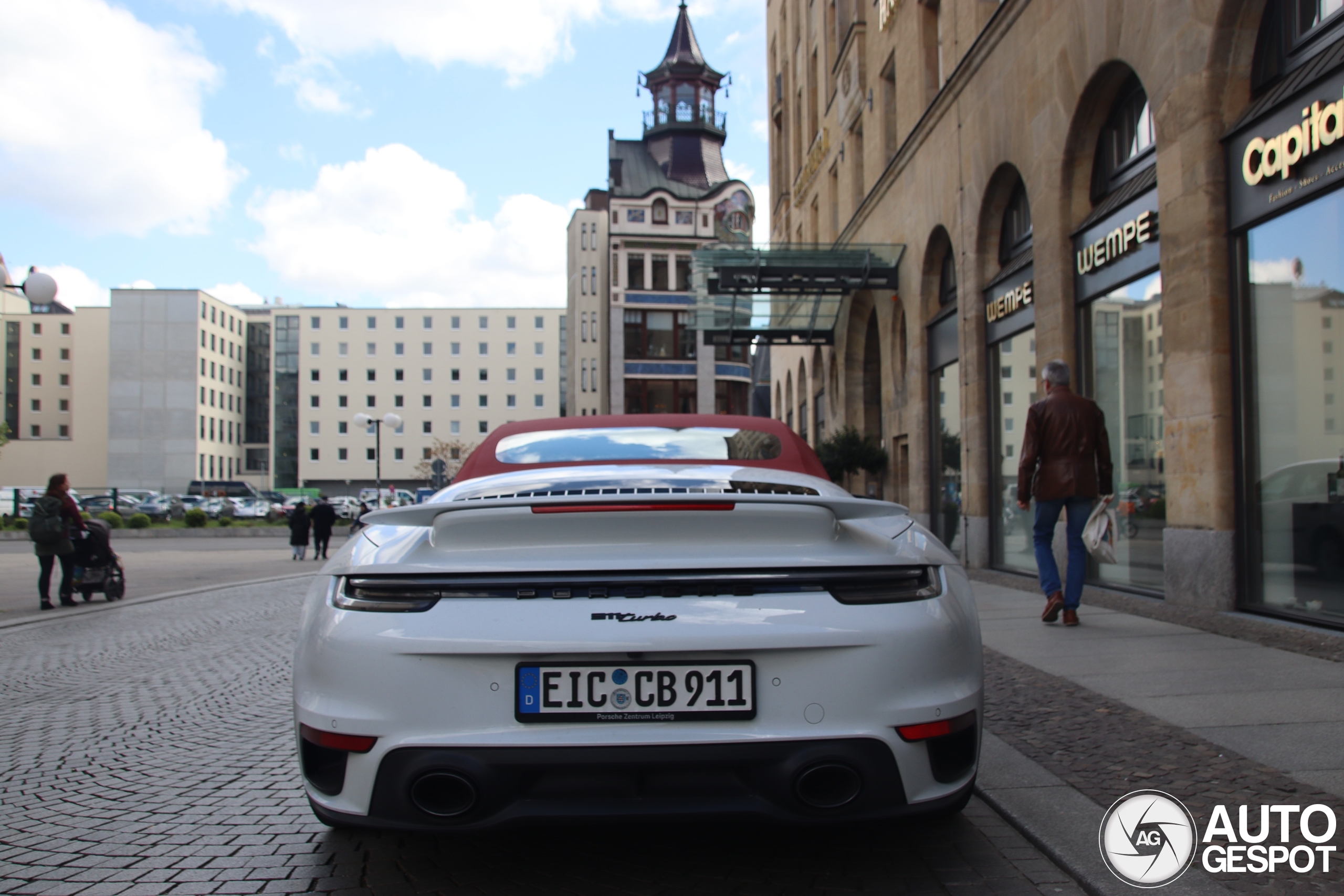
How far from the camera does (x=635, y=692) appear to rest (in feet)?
8.39

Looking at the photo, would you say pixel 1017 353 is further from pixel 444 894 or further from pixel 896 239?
pixel 444 894

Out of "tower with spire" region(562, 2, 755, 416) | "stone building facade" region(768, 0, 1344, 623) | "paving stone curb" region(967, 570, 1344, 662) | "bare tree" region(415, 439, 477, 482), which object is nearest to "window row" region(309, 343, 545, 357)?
"bare tree" region(415, 439, 477, 482)

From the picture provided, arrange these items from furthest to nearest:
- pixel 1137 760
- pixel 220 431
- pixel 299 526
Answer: pixel 220 431
pixel 299 526
pixel 1137 760

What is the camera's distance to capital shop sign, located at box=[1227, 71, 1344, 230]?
685 cm

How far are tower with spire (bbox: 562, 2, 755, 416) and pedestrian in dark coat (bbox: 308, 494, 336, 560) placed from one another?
34520mm

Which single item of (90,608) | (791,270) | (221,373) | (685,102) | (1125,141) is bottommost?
(90,608)

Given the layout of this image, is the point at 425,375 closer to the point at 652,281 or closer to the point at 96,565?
the point at 652,281

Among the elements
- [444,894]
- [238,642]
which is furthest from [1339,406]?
[238,642]

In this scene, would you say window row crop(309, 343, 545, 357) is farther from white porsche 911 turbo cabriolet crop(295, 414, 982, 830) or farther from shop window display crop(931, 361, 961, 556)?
white porsche 911 turbo cabriolet crop(295, 414, 982, 830)

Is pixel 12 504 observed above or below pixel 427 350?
below

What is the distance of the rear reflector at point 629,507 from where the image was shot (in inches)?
109

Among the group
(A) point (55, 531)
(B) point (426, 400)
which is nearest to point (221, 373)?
(B) point (426, 400)

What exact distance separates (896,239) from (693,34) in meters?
58.7

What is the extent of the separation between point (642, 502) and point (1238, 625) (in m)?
6.15
